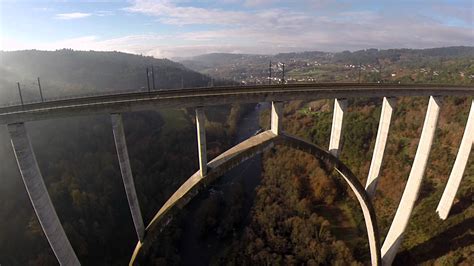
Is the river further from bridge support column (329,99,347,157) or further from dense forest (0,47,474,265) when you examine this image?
bridge support column (329,99,347,157)

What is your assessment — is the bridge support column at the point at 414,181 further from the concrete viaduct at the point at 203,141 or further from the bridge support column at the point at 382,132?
the bridge support column at the point at 382,132

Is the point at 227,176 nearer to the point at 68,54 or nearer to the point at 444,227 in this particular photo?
the point at 444,227

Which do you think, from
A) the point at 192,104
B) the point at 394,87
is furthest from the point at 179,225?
the point at 394,87

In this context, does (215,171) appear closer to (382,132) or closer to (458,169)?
(382,132)

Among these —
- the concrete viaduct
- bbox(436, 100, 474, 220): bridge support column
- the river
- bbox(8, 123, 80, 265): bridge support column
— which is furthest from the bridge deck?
the river

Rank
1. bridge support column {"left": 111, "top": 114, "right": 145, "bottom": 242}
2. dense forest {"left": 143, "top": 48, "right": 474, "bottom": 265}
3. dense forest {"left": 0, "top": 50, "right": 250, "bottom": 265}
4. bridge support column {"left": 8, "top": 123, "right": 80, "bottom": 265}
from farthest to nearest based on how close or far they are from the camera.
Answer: dense forest {"left": 0, "top": 50, "right": 250, "bottom": 265} → dense forest {"left": 143, "top": 48, "right": 474, "bottom": 265} → bridge support column {"left": 111, "top": 114, "right": 145, "bottom": 242} → bridge support column {"left": 8, "top": 123, "right": 80, "bottom": 265}

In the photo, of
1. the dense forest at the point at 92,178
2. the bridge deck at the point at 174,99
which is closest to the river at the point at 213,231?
the dense forest at the point at 92,178
